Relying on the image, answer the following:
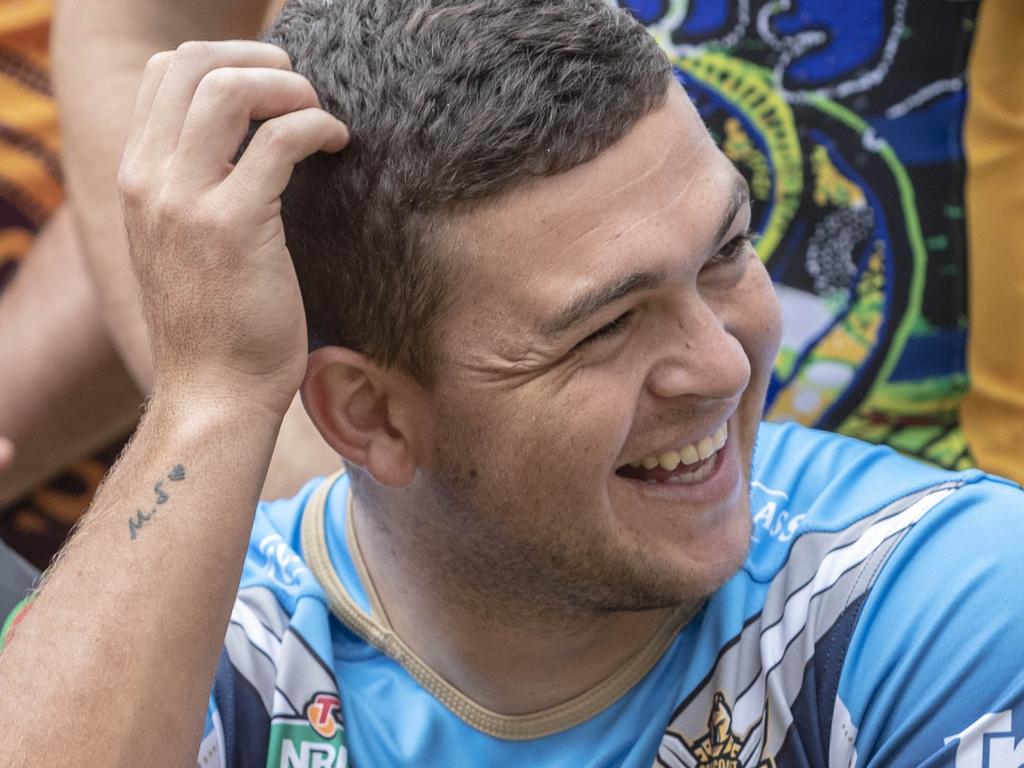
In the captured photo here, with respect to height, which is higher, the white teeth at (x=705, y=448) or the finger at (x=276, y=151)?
the finger at (x=276, y=151)

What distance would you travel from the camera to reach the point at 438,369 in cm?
191

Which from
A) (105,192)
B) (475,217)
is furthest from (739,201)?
(105,192)

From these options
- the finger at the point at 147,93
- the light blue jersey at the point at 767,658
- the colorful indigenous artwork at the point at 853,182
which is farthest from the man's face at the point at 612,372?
the colorful indigenous artwork at the point at 853,182

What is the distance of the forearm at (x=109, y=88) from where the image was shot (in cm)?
294

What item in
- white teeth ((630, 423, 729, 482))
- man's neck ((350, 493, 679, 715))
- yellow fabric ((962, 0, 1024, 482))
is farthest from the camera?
yellow fabric ((962, 0, 1024, 482))

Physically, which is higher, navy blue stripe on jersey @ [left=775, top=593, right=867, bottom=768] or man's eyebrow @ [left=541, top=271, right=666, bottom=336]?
man's eyebrow @ [left=541, top=271, right=666, bottom=336]

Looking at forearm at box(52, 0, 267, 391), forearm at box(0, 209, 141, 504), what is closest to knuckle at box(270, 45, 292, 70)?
forearm at box(52, 0, 267, 391)

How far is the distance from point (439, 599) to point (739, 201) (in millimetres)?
693

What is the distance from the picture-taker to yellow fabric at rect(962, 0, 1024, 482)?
2.41 metres

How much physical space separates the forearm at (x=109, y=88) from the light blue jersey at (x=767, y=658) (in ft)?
2.86

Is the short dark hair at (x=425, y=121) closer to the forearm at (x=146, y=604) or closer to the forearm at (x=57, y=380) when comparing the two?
the forearm at (x=146, y=604)

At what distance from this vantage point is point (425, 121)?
1.79 m

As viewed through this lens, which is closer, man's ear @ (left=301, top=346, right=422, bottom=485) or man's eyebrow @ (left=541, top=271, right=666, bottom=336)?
→ man's eyebrow @ (left=541, top=271, right=666, bottom=336)

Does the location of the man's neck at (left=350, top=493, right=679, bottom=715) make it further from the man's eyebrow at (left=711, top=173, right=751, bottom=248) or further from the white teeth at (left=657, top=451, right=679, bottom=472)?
the man's eyebrow at (left=711, top=173, right=751, bottom=248)
